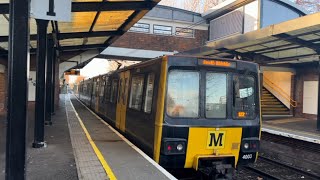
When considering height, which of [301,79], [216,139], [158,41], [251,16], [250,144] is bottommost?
[250,144]

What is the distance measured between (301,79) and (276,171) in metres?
13.0

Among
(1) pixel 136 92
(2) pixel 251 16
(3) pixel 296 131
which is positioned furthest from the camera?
(2) pixel 251 16

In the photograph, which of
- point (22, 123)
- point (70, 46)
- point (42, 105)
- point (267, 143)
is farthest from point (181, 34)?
point (22, 123)

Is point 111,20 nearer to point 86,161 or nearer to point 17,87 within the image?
point 86,161

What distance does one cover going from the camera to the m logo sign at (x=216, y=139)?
6.36 metres

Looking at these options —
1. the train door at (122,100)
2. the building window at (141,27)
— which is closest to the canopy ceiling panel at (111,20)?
the train door at (122,100)

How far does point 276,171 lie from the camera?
9070mm

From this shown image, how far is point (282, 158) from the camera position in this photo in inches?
429

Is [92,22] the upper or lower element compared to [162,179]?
upper

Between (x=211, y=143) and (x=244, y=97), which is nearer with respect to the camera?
(x=211, y=143)

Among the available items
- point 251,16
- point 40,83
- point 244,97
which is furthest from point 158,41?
point 244,97

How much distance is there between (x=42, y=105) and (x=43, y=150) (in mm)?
1191

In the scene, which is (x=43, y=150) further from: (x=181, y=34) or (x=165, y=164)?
(x=181, y=34)

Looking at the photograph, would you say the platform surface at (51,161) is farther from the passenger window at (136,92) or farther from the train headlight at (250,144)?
the train headlight at (250,144)
